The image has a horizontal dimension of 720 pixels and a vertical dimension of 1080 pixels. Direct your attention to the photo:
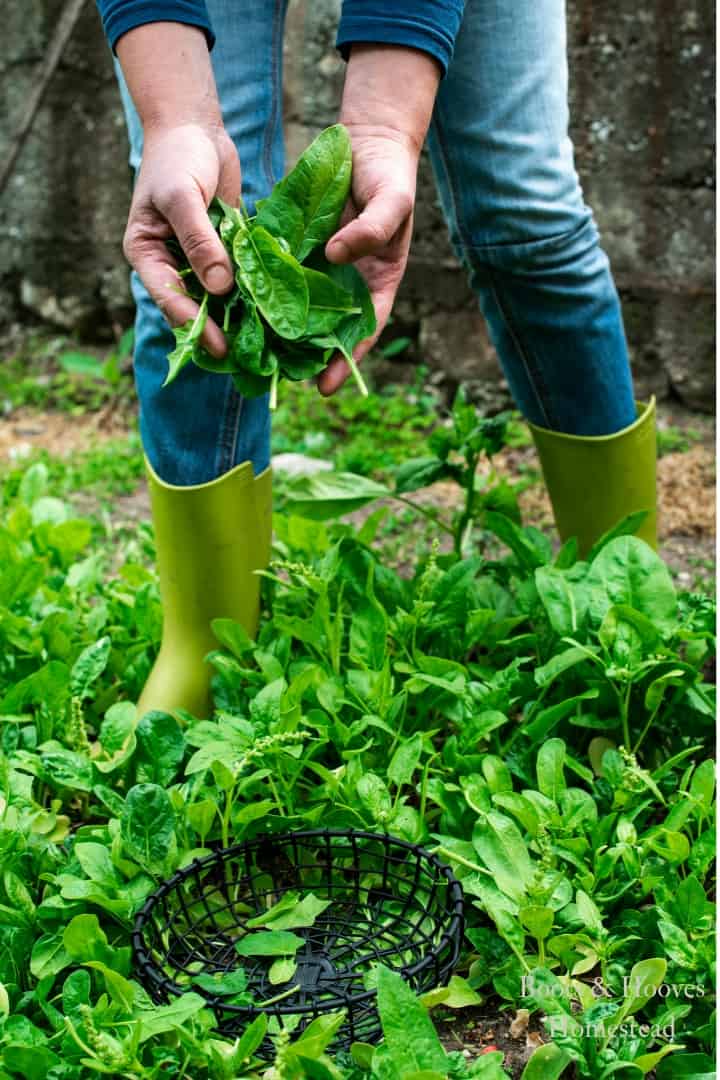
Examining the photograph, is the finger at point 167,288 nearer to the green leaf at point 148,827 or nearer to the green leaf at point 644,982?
the green leaf at point 148,827

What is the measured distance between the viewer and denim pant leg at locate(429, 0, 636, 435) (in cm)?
152

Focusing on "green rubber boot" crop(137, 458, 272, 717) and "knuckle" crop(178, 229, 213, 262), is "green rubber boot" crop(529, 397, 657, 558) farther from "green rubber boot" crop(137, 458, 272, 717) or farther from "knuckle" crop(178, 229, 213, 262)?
"knuckle" crop(178, 229, 213, 262)

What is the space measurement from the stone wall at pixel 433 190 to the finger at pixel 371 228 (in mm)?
1656

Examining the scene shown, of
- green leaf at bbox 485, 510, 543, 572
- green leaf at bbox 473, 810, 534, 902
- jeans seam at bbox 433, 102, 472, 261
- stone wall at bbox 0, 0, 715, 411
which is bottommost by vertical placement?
green leaf at bbox 473, 810, 534, 902

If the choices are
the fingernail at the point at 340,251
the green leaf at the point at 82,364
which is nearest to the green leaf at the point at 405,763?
the fingernail at the point at 340,251

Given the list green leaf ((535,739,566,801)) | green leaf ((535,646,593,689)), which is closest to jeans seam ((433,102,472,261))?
green leaf ((535,646,593,689))

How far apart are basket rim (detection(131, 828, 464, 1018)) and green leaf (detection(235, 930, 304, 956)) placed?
54 millimetres

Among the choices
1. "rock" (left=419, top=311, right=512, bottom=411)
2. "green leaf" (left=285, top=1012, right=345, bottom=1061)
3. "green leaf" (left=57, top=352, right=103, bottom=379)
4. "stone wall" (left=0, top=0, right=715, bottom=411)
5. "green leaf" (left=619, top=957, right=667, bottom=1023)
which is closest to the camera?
"green leaf" (left=285, top=1012, right=345, bottom=1061)

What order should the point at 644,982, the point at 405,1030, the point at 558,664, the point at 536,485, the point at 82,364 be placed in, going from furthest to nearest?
the point at 82,364 → the point at 536,485 → the point at 558,664 → the point at 644,982 → the point at 405,1030

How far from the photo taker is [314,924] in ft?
3.97

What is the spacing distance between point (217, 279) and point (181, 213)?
0.25 ft

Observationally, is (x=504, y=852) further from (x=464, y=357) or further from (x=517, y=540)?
(x=464, y=357)

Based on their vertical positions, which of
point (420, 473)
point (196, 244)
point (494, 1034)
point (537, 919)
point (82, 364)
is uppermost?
point (82, 364)

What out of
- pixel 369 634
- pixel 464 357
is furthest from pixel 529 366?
pixel 464 357
